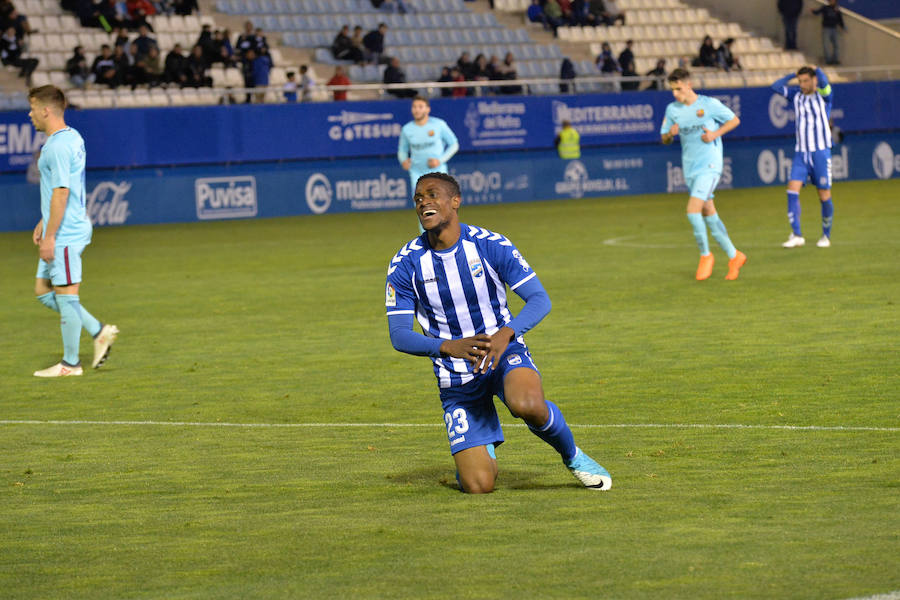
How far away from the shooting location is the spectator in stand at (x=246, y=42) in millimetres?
31484

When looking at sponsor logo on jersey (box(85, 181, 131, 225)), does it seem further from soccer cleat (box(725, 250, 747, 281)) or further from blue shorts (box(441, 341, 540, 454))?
blue shorts (box(441, 341, 540, 454))

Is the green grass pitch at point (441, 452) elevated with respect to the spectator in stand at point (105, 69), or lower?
lower

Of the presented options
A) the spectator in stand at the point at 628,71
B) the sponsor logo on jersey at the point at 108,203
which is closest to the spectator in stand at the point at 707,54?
the spectator in stand at the point at 628,71

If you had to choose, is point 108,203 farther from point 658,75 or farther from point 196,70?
point 658,75

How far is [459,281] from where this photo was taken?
6.88 m

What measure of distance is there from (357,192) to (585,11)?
39.5ft

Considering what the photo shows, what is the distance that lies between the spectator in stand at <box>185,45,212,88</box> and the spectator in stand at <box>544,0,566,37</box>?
1251cm

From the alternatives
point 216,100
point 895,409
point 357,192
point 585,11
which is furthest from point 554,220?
point 895,409

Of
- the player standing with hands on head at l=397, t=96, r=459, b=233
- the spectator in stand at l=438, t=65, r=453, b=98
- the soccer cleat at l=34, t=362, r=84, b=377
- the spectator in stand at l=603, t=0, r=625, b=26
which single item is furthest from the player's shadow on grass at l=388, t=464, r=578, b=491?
the spectator in stand at l=603, t=0, r=625, b=26

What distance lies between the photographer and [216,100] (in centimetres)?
3053

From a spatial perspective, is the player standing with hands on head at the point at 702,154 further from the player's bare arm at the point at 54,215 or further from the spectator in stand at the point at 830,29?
the spectator in stand at the point at 830,29

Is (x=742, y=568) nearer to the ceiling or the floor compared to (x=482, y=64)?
nearer to the floor

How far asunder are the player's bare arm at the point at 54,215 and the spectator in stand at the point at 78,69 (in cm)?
1909

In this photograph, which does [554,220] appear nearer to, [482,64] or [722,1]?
[482,64]
